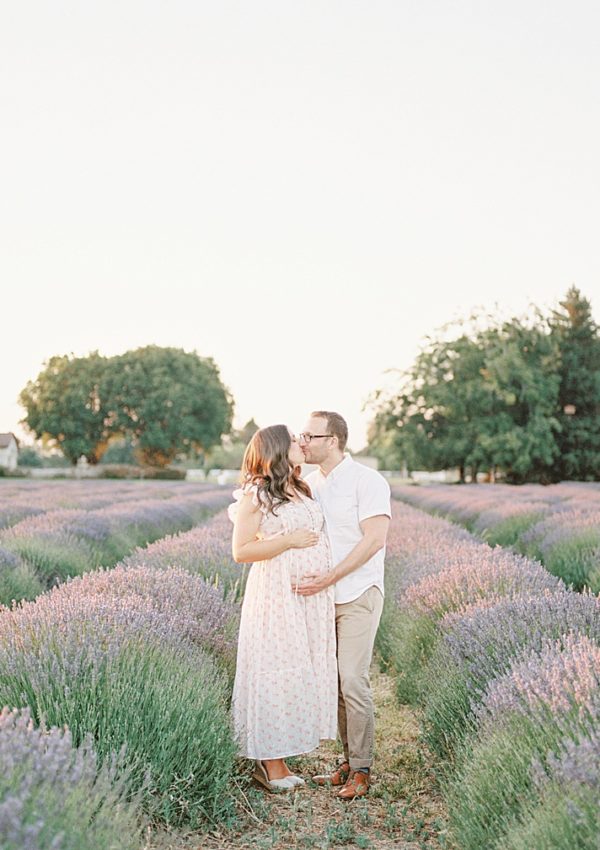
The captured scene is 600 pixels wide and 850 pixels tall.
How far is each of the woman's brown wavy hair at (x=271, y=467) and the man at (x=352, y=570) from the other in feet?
0.66

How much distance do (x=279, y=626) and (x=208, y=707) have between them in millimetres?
534

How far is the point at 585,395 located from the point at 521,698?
1651 inches

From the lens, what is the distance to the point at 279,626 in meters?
3.59

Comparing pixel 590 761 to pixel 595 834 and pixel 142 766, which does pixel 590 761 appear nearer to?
pixel 595 834

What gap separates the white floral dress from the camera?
3.55m

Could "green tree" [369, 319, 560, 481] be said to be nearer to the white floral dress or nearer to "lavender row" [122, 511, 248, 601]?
"lavender row" [122, 511, 248, 601]

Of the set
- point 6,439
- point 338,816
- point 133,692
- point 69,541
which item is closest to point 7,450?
point 6,439

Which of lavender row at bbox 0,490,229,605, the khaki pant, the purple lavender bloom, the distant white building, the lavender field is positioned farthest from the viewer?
the distant white building

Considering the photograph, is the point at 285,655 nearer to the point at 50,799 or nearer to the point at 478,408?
the point at 50,799

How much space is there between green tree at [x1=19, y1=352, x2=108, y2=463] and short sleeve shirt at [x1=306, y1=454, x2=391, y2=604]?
157 feet

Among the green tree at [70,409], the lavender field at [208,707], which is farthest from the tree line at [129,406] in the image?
the lavender field at [208,707]

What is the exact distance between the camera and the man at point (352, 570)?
3.64 meters

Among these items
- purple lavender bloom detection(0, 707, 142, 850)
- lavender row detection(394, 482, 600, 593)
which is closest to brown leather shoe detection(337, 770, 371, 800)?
purple lavender bloom detection(0, 707, 142, 850)

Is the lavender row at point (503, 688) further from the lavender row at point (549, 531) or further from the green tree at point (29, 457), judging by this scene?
the green tree at point (29, 457)
